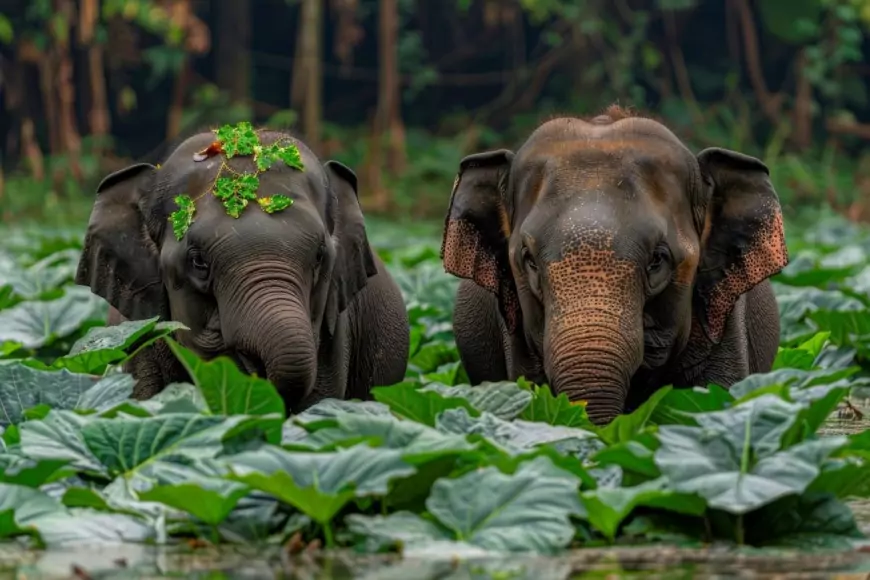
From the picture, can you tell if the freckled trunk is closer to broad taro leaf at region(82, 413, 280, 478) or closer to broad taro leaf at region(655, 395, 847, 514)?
broad taro leaf at region(655, 395, 847, 514)

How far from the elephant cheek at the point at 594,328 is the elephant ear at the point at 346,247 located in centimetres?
94

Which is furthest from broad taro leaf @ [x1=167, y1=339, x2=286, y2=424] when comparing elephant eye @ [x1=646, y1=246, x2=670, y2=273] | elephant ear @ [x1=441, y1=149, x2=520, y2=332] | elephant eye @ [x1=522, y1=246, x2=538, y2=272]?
elephant ear @ [x1=441, y1=149, x2=520, y2=332]

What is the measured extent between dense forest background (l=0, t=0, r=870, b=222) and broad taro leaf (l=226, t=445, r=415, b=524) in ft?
75.6

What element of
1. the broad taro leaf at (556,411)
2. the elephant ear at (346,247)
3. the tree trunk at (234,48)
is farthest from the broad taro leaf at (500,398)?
the tree trunk at (234,48)

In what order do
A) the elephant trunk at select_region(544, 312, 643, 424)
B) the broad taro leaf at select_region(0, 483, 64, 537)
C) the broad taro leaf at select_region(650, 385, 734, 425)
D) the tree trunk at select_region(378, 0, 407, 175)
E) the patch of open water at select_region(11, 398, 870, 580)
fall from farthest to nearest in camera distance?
1. the tree trunk at select_region(378, 0, 407, 175)
2. the elephant trunk at select_region(544, 312, 643, 424)
3. the broad taro leaf at select_region(650, 385, 734, 425)
4. the broad taro leaf at select_region(0, 483, 64, 537)
5. the patch of open water at select_region(11, 398, 870, 580)

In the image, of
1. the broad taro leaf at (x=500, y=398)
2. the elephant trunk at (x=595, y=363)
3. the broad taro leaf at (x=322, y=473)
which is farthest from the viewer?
the elephant trunk at (x=595, y=363)

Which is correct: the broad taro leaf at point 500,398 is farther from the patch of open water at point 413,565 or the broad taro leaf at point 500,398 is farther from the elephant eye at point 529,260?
the patch of open water at point 413,565

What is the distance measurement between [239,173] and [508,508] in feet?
8.97

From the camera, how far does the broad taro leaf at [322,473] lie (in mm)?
5211

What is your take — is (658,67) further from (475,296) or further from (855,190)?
(475,296)

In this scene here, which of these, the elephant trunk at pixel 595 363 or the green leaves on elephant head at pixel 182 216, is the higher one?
the green leaves on elephant head at pixel 182 216

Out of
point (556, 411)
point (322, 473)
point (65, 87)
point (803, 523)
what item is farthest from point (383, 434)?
point (65, 87)

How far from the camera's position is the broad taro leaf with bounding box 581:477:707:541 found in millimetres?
5367

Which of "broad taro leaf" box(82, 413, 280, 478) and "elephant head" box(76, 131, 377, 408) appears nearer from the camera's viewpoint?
"broad taro leaf" box(82, 413, 280, 478)
